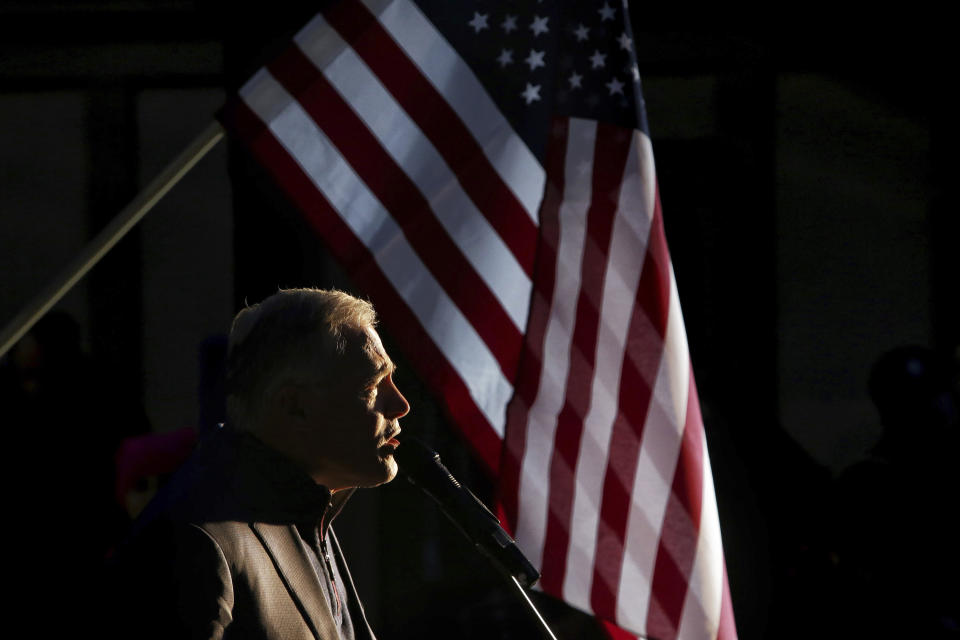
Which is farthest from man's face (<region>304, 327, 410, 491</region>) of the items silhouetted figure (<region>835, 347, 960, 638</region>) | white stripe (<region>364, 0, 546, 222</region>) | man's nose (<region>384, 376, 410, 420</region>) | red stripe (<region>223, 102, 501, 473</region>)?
silhouetted figure (<region>835, 347, 960, 638</region>)

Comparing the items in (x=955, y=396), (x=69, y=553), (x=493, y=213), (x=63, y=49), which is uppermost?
(x=63, y=49)

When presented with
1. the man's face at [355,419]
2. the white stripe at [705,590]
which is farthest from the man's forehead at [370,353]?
the white stripe at [705,590]

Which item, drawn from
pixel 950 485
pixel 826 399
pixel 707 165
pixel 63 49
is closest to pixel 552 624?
pixel 950 485

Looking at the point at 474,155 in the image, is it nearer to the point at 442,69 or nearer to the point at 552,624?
the point at 442,69

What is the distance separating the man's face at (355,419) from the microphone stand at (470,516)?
59mm

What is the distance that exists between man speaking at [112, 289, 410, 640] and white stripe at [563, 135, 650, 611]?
3.77 feet

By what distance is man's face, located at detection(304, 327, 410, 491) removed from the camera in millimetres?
2141

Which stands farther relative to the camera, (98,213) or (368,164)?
(98,213)

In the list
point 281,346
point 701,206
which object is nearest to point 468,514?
point 281,346

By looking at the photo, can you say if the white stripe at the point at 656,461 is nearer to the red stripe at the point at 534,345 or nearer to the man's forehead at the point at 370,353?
the red stripe at the point at 534,345

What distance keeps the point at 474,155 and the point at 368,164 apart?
284mm

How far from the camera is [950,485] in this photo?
428 centimetres

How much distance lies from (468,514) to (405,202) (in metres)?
→ 1.42

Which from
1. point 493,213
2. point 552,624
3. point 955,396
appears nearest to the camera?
point 493,213
